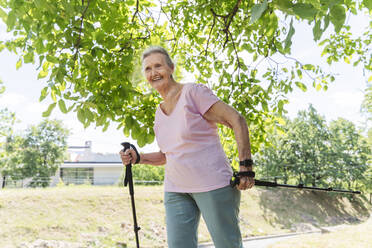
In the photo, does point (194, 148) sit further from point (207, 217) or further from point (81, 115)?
point (81, 115)

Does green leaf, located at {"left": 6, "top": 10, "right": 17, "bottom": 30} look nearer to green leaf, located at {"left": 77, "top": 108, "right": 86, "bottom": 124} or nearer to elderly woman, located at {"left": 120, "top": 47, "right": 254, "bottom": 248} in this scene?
green leaf, located at {"left": 77, "top": 108, "right": 86, "bottom": 124}

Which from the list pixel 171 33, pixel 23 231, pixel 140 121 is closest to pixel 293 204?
pixel 23 231

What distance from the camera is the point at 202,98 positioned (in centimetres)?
184

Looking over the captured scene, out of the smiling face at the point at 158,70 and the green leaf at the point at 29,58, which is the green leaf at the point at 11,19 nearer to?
the green leaf at the point at 29,58

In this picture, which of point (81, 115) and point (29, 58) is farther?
point (29, 58)

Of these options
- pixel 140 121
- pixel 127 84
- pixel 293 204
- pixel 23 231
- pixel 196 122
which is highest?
pixel 127 84

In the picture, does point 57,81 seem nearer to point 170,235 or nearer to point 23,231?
point 170,235

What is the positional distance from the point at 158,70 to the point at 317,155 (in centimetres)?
2623

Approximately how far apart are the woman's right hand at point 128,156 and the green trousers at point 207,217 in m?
0.46

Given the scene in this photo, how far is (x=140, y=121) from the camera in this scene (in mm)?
3197

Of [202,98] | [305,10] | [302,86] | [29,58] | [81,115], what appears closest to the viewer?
A: [305,10]

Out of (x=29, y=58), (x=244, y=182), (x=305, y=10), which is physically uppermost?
(x=29, y=58)

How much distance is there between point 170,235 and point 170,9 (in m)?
3.68

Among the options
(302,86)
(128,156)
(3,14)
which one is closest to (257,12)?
→ (128,156)
